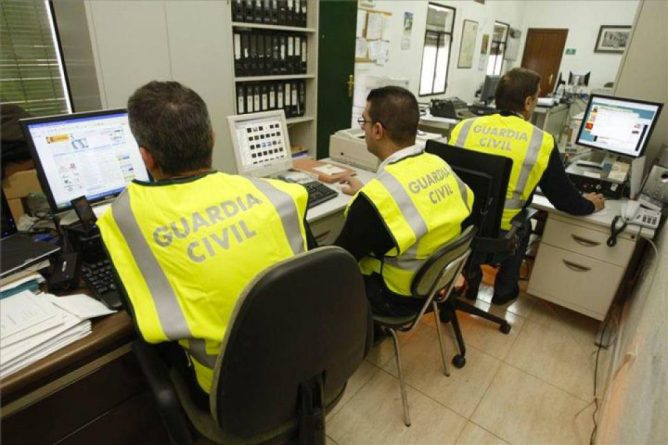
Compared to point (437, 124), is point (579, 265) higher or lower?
lower

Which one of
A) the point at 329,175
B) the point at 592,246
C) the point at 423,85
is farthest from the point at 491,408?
the point at 423,85

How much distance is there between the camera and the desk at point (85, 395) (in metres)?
0.89

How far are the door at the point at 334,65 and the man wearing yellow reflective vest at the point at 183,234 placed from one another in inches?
106

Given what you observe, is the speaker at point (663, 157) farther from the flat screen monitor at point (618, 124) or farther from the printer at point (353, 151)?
the printer at point (353, 151)

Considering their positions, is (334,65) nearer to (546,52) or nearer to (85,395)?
(85,395)

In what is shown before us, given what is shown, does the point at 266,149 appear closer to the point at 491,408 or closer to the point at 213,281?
the point at 213,281

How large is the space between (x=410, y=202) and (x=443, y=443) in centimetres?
99

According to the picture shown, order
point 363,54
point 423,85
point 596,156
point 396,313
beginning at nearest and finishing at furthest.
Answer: point 396,313 → point 596,156 → point 363,54 → point 423,85

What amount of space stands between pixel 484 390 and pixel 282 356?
1.35 m

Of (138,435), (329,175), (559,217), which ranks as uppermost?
(329,175)

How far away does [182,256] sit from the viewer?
0.85 metres

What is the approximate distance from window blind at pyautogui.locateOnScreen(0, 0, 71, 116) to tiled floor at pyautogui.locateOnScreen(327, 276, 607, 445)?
2.44 meters

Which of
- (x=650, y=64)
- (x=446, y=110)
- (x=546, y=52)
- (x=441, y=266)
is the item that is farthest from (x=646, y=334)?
(x=546, y=52)

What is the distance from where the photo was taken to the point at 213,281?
0.86 m
